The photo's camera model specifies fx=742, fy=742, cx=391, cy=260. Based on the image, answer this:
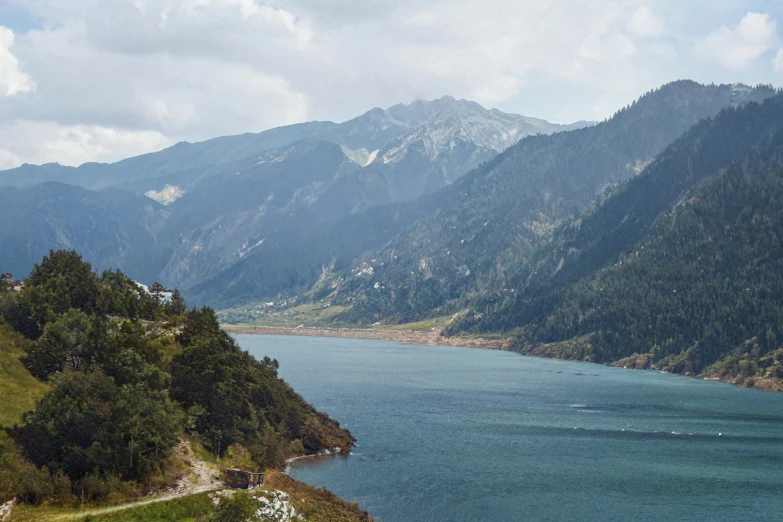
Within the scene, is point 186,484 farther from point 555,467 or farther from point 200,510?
point 555,467

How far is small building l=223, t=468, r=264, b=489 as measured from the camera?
311ft

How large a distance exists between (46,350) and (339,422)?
8502 cm

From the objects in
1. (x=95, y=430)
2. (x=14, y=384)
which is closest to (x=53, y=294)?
(x=14, y=384)

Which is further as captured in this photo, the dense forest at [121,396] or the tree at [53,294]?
the tree at [53,294]

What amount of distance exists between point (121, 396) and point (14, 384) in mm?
16470

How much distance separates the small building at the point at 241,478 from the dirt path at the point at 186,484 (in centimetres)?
138

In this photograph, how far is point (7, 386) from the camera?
95.5m

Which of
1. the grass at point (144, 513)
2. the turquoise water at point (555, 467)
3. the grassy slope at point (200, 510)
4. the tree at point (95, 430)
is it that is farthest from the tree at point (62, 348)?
the turquoise water at point (555, 467)

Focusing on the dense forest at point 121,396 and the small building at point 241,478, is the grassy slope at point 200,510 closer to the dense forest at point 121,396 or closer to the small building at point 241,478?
the small building at point 241,478

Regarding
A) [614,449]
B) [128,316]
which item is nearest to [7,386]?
[128,316]

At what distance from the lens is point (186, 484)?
300 ft

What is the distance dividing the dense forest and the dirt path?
2693mm

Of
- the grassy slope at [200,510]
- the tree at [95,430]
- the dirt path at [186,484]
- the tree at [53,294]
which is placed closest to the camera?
the grassy slope at [200,510]

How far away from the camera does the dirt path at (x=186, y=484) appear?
76.8 metres
